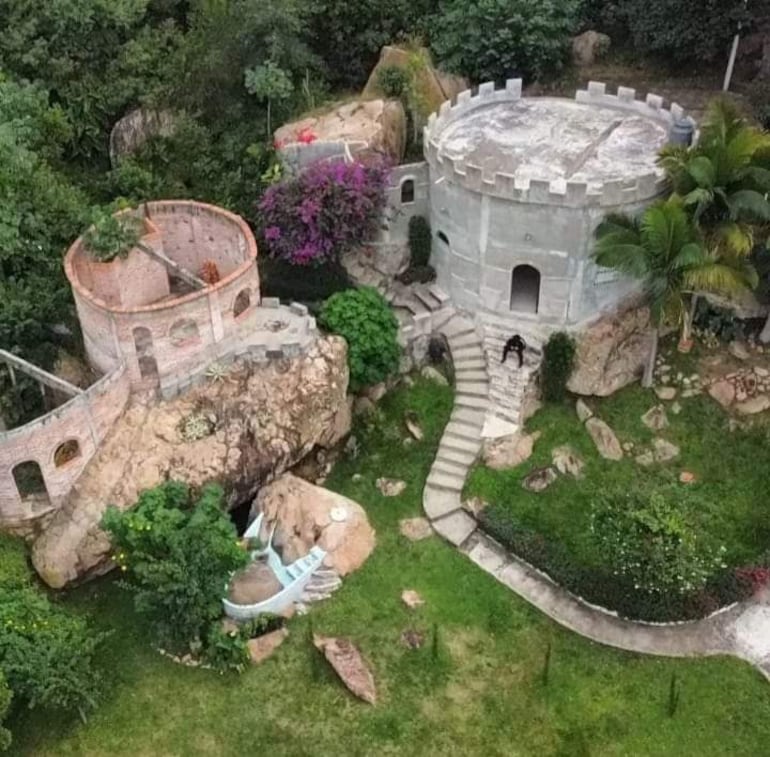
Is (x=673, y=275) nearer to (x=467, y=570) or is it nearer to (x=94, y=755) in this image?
(x=467, y=570)

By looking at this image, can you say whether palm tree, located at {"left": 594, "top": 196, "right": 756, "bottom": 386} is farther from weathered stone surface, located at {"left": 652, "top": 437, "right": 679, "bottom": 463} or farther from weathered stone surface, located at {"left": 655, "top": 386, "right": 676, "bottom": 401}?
weathered stone surface, located at {"left": 652, "top": 437, "right": 679, "bottom": 463}

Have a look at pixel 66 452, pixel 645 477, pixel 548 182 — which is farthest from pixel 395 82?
pixel 66 452

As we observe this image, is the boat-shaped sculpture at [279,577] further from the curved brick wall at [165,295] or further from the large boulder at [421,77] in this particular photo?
the large boulder at [421,77]

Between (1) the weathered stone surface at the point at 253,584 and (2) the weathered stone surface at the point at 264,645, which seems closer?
(2) the weathered stone surface at the point at 264,645

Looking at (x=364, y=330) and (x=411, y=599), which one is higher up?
(x=364, y=330)

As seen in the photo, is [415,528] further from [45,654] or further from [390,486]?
[45,654]

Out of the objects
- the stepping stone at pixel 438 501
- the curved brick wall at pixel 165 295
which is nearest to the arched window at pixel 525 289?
the stepping stone at pixel 438 501

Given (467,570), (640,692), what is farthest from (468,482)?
(640,692)
